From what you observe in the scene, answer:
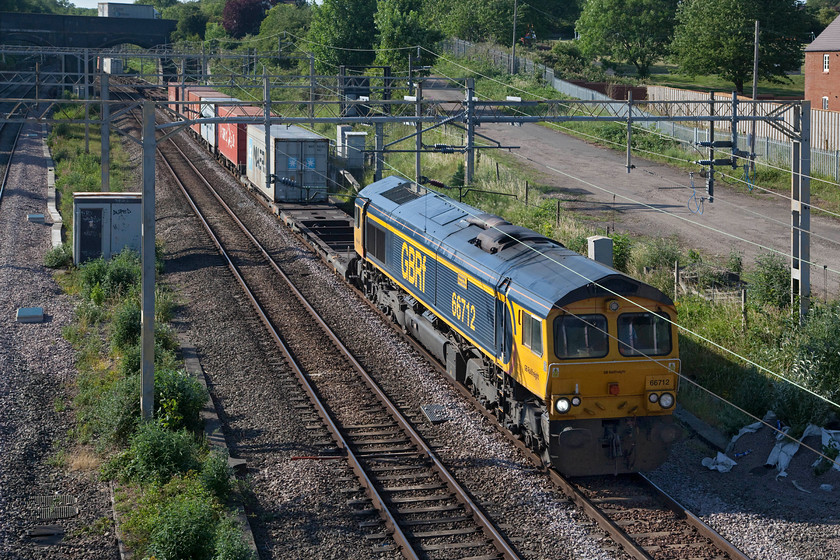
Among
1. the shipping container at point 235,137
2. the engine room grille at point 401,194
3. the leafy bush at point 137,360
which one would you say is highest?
the shipping container at point 235,137

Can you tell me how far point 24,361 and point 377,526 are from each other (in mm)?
9651

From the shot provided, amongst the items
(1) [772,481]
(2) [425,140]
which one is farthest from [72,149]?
(1) [772,481]

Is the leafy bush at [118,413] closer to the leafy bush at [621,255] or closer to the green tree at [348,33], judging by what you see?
the leafy bush at [621,255]

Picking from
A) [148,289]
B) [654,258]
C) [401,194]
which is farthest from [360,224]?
[148,289]

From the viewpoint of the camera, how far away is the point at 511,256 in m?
14.3

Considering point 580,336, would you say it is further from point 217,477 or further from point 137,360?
point 137,360

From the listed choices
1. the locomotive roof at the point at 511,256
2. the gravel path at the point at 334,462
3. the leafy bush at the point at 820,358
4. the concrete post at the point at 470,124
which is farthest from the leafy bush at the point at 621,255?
the leafy bush at the point at 820,358

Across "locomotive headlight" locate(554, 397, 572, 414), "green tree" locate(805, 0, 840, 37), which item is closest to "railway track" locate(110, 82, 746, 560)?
"locomotive headlight" locate(554, 397, 572, 414)

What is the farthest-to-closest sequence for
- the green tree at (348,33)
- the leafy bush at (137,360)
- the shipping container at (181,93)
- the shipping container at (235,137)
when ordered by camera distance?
the green tree at (348,33) → the shipping container at (181,93) → the shipping container at (235,137) → the leafy bush at (137,360)

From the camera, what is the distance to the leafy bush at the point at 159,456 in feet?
40.9

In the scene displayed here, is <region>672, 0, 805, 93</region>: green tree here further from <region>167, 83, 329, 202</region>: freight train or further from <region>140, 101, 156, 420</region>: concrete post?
<region>140, 101, 156, 420</region>: concrete post

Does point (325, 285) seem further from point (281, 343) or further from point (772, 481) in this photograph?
point (772, 481)

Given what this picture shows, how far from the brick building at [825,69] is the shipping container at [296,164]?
1057 inches

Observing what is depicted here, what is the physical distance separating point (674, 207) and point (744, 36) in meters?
21.9
